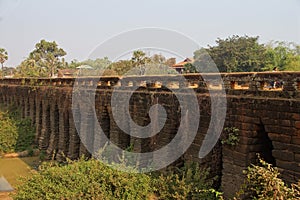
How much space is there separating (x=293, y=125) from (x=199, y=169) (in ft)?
9.42

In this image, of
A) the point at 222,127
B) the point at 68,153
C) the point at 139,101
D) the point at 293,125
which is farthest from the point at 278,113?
the point at 68,153

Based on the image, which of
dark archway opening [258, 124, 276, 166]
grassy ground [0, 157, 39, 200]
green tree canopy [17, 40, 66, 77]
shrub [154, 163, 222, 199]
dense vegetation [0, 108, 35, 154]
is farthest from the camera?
green tree canopy [17, 40, 66, 77]

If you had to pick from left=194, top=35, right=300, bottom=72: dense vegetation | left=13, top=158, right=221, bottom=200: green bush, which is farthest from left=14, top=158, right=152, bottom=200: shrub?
left=194, top=35, right=300, bottom=72: dense vegetation

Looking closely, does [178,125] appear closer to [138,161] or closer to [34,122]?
[138,161]

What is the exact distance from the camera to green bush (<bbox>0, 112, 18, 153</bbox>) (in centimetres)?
2041

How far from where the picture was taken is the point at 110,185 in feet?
29.0

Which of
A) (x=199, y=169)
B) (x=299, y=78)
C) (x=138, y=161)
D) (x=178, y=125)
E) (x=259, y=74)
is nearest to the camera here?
(x=299, y=78)

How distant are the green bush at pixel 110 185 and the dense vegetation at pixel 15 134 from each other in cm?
1197

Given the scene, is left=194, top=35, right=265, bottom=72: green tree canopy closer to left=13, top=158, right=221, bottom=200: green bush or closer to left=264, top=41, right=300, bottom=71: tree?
left=264, top=41, right=300, bottom=71: tree

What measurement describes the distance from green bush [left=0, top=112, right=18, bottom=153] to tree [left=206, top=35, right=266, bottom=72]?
2412cm

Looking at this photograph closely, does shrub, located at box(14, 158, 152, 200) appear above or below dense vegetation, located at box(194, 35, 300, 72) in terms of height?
below

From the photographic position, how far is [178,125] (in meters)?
10.3

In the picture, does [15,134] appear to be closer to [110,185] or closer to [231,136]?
[110,185]

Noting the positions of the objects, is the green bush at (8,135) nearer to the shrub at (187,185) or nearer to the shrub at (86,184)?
the shrub at (86,184)
